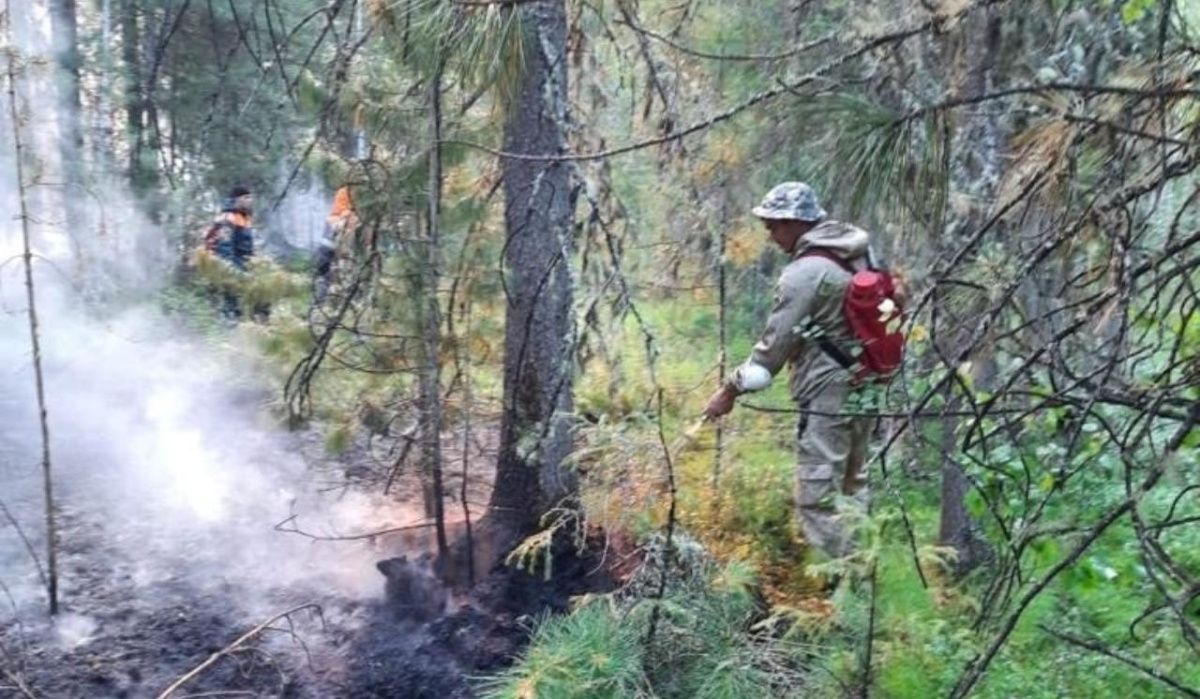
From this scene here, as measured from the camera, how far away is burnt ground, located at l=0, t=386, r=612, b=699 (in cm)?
537

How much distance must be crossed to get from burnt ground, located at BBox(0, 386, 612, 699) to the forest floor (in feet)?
0.04

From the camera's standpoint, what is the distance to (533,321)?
646cm

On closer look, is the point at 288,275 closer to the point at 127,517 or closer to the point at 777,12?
the point at 127,517

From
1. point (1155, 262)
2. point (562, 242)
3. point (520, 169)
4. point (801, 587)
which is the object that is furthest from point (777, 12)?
point (1155, 262)

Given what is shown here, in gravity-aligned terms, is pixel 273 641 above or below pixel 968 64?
below

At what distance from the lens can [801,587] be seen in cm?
554

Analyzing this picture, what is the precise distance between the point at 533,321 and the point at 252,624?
2.47 meters

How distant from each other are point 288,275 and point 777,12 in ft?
14.9

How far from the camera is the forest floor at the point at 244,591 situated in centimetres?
542

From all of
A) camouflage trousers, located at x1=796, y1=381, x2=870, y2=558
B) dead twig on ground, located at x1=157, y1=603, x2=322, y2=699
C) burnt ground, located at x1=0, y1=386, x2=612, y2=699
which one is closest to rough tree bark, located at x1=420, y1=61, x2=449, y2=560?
burnt ground, located at x1=0, y1=386, x2=612, y2=699

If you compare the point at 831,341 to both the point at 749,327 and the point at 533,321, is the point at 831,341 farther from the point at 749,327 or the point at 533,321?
the point at 749,327

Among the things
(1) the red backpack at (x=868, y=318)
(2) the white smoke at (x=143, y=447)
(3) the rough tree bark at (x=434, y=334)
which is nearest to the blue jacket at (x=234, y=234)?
(2) the white smoke at (x=143, y=447)

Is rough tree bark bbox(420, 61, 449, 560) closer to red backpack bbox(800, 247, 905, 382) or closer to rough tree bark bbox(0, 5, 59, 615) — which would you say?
rough tree bark bbox(0, 5, 59, 615)

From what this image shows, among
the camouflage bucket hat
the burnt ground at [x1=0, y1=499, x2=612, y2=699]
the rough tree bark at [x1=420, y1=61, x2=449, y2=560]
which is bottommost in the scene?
the burnt ground at [x1=0, y1=499, x2=612, y2=699]
